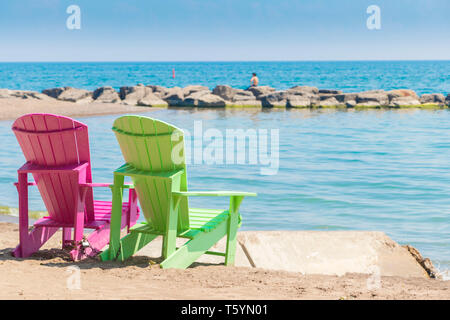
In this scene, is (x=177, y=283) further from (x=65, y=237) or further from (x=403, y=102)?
(x=403, y=102)

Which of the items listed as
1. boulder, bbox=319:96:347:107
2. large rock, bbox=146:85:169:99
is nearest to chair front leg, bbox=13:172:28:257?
boulder, bbox=319:96:347:107

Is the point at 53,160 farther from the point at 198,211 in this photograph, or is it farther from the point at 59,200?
the point at 198,211

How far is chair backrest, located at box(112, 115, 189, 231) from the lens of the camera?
3.69m

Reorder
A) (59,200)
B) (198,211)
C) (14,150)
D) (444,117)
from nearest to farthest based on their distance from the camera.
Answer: (59,200), (198,211), (14,150), (444,117)

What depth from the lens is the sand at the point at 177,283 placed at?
10.0 feet

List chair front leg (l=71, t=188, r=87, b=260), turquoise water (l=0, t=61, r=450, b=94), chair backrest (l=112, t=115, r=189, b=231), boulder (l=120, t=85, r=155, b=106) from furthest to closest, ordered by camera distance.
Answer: turquoise water (l=0, t=61, r=450, b=94), boulder (l=120, t=85, r=155, b=106), chair front leg (l=71, t=188, r=87, b=260), chair backrest (l=112, t=115, r=189, b=231)

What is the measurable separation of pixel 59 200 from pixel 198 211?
3.71ft

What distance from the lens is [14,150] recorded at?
39.4 feet

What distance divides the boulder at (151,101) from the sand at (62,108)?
90 centimetres

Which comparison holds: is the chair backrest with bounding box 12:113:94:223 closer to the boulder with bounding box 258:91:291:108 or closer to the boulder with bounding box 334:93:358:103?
the boulder with bounding box 258:91:291:108

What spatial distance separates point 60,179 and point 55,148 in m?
0.26
